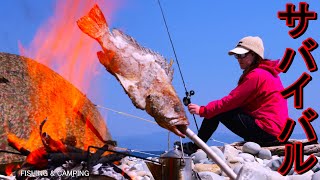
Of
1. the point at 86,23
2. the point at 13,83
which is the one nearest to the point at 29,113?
the point at 13,83

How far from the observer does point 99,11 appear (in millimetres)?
4051

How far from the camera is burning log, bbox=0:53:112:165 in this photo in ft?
22.7

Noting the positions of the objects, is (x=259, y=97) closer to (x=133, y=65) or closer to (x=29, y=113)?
(x=29, y=113)

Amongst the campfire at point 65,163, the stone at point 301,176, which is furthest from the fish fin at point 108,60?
the stone at point 301,176

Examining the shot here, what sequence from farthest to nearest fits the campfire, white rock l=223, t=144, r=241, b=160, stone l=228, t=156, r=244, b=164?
white rock l=223, t=144, r=241, b=160, stone l=228, t=156, r=244, b=164, the campfire

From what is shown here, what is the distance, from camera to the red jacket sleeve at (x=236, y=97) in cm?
905

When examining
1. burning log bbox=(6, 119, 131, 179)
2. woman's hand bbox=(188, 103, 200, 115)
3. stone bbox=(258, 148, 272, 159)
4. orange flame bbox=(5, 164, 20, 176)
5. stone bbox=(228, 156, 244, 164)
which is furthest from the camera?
stone bbox=(258, 148, 272, 159)

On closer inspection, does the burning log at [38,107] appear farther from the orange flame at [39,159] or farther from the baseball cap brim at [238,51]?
the baseball cap brim at [238,51]

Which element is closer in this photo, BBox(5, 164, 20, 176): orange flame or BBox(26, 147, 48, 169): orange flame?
BBox(26, 147, 48, 169): orange flame

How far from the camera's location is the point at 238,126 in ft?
31.2

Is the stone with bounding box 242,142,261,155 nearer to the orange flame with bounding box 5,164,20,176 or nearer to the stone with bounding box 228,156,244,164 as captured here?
the stone with bounding box 228,156,244,164

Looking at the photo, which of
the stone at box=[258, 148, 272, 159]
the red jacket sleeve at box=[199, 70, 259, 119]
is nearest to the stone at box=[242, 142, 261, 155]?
the stone at box=[258, 148, 272, 159]

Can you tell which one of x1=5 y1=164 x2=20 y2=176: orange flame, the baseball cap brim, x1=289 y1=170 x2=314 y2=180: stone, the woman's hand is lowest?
x1=289 y1=170 x2=314 y2=180: stone

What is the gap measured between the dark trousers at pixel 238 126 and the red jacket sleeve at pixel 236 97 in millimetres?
317
